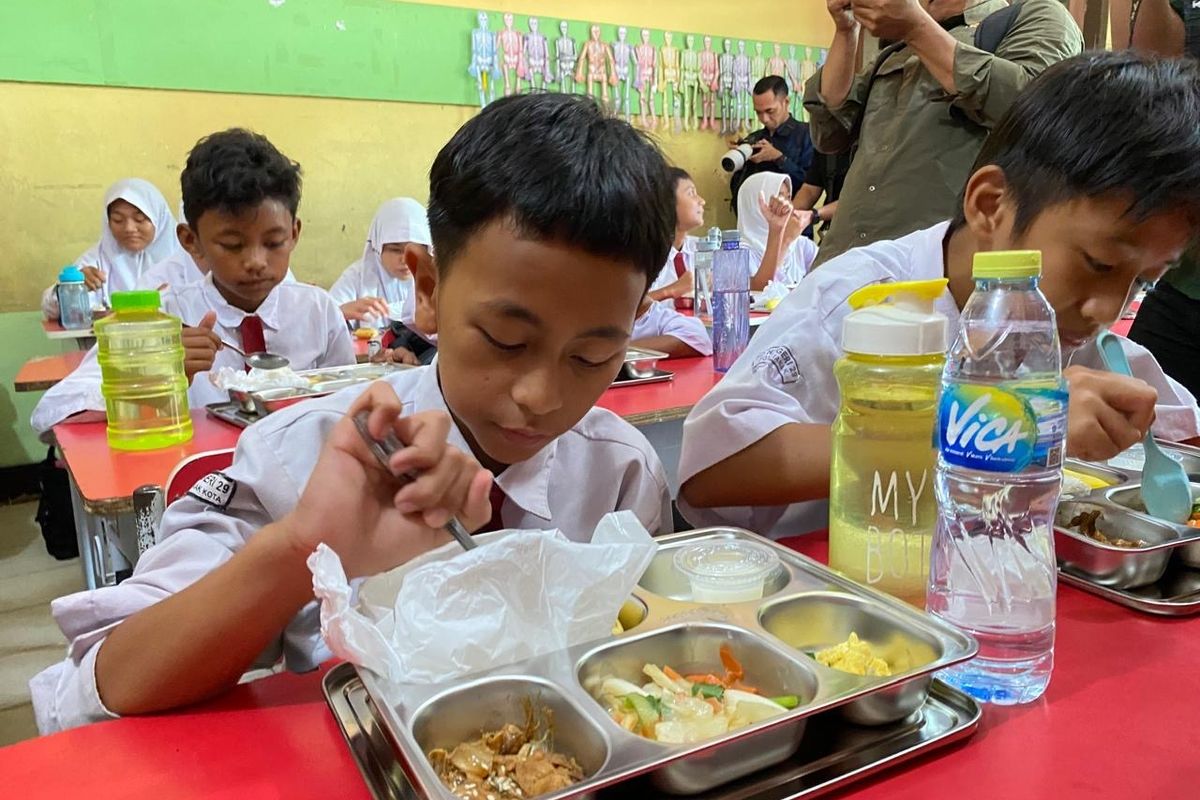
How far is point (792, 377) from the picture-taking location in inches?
51.9

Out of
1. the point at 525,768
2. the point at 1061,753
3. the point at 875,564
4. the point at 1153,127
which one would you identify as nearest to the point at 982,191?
the point at 1153,127

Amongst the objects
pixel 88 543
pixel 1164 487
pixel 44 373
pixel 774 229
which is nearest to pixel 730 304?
pixel 1164 487

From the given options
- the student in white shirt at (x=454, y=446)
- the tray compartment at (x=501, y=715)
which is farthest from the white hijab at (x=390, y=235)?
the tray compartment at (x=501, y=715)

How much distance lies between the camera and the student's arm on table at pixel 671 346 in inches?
105

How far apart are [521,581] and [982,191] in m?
0.90

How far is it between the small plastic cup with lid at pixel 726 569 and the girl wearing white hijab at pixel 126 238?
4311mm

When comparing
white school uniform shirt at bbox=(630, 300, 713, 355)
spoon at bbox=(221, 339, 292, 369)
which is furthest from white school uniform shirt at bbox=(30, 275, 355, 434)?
white school uniform shirt at bbox=(630, 300, 713, 355)

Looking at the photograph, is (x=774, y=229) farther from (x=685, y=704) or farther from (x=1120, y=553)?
(x=685, y=704)

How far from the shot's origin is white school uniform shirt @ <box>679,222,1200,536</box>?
126cm

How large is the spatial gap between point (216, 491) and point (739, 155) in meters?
6.07

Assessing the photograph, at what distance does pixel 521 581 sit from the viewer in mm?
779

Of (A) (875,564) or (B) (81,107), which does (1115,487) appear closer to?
(A) (875,564)

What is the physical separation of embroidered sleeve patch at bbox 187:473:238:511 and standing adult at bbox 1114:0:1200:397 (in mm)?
2044

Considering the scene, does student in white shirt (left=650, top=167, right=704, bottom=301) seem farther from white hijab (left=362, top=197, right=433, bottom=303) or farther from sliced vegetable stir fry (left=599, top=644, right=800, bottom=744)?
sliced vegetable stir fry (left=599, top=644, right=800, bottom=744)
